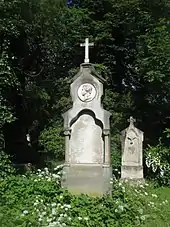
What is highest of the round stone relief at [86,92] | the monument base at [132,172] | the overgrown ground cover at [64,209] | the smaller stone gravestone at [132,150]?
the round stone relief at [86,92]

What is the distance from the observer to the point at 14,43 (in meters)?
15.3

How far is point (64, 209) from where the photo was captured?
6289mm

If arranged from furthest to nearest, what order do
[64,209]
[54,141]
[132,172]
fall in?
[54,141] → [132,172] → [64,209]

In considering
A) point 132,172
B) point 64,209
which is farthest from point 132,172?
point 64,209

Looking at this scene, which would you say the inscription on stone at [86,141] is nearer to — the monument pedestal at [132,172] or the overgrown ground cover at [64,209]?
the overgrown ground cover at [64,209]

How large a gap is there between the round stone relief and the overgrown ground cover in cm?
225

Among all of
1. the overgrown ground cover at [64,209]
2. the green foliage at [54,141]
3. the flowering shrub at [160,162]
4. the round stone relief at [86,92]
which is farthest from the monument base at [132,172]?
the overgrown ground cover at [64,209]

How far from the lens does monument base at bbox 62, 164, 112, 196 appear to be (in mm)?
8891

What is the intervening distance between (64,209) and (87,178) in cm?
272

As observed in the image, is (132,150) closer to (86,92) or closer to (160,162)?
(160,162)

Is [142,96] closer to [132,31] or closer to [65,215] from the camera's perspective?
[132,31]

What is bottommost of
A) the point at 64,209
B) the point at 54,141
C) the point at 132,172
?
the point at 64,209

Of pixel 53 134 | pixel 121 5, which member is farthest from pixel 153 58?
pixel 53 134

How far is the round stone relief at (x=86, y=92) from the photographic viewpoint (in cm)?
933
